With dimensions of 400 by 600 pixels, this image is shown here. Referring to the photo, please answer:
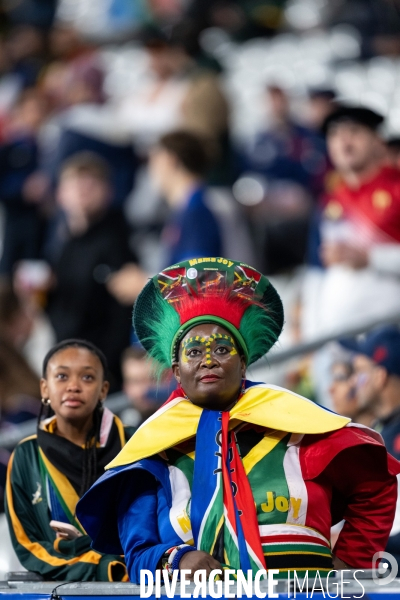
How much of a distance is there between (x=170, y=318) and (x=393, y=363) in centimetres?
228

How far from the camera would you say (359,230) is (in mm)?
6566

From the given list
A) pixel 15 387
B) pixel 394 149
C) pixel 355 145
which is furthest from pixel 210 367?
pixel 394 149

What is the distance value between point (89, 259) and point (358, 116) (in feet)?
6.55

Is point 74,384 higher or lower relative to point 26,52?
lower

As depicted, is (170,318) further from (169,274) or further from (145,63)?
(145,63)

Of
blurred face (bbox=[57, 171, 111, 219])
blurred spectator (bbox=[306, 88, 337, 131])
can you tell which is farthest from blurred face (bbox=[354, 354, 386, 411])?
blurred spectator (bbox=[306, 88, 337, 131])

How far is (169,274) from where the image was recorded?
140 inches

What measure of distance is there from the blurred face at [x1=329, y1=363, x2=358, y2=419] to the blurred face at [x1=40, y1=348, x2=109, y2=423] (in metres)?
1.73

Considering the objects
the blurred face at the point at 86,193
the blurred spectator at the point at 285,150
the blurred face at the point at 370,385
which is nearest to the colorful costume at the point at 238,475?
the blurred face at the point at 370,385

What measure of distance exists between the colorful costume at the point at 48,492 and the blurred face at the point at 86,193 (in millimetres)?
3405

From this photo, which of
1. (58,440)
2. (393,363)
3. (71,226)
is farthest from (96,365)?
(71,226)

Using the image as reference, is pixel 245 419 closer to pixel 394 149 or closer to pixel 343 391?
pixel 343 391

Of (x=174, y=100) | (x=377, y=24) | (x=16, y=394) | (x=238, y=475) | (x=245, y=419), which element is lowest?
(x=238, y=475)

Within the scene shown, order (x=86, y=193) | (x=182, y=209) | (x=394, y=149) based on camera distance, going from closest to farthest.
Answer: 1. (x=182, y=209)
2. (x=394, y=149)
3. (x=86, y=193)
